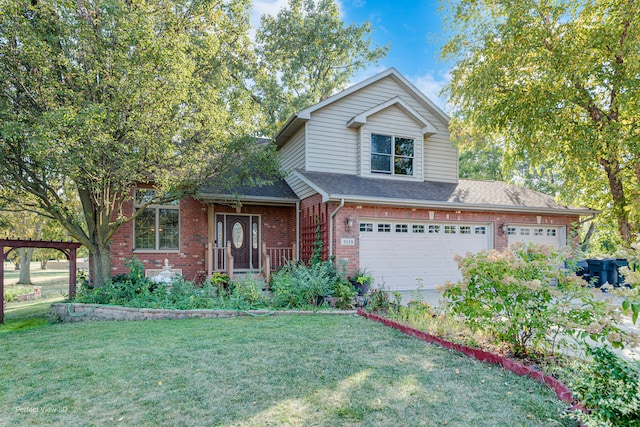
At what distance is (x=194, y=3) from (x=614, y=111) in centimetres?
1238

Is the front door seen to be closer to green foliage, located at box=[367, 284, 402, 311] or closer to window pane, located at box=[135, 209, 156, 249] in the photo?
window pane, located at box=[135, 209, 156, 249]

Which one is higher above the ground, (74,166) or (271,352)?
(74,166)

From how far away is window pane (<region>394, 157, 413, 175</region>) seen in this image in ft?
39.4

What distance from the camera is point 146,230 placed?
10.4 meters

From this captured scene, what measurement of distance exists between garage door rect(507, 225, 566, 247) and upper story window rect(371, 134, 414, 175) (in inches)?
158

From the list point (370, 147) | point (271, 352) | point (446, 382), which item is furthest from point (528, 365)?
point (370, 147)

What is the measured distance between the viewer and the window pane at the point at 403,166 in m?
12.0

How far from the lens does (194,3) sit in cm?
879

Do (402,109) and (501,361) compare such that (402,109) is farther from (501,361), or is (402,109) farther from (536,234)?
(501,361)

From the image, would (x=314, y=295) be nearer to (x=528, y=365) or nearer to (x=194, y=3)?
(x=528, y=365)

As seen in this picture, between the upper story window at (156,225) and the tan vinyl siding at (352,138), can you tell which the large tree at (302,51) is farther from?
the upper story window at (156,225)

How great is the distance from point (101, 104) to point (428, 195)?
8.73 m

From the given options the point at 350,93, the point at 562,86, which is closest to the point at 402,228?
the point at 350,93

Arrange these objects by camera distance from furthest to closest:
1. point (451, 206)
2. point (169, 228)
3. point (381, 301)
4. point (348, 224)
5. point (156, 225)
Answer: point (169, 228) → point (156, 225) → point (451, 206) → point (348, 224) → point (381, 301)
